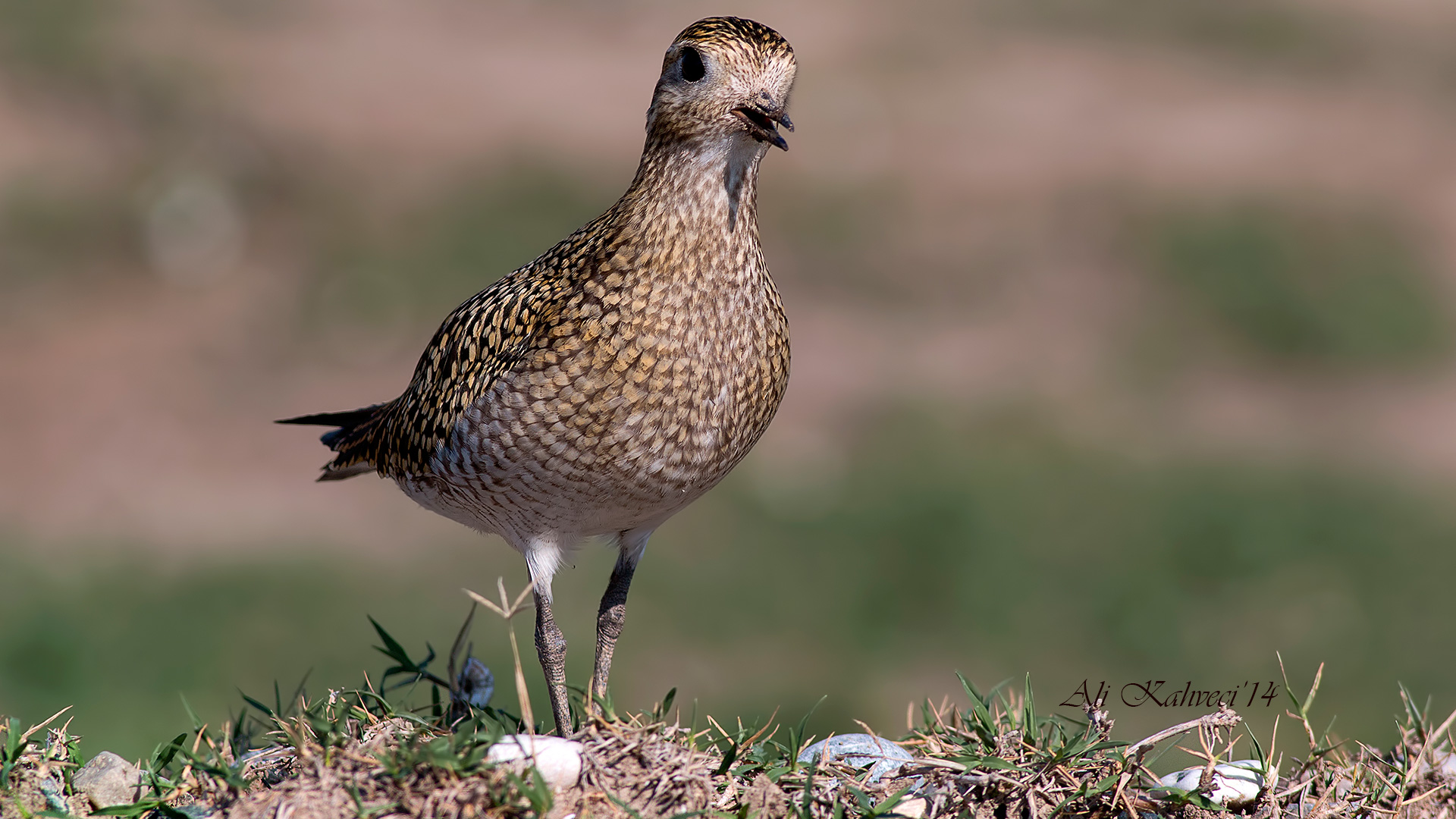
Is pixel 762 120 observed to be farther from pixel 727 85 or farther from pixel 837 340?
pixel 837 340

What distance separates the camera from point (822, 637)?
33.2ft

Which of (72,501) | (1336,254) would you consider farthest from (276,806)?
(1336,254)

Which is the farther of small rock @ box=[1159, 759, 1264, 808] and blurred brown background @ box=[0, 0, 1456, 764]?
blurred brown background @ box=[0, 0, 1456, 764]

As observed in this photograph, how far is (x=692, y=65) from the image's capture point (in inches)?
166

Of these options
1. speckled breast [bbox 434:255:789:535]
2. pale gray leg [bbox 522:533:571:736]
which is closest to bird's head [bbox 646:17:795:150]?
speckled breast [bbox 434:255:789:535]

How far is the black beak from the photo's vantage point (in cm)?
404

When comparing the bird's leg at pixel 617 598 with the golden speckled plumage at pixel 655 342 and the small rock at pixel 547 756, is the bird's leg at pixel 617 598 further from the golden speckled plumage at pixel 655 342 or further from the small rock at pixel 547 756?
the small rock at pixel 547 756

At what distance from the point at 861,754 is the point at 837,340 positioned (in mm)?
10850

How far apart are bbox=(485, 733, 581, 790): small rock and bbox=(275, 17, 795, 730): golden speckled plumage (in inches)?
38.4

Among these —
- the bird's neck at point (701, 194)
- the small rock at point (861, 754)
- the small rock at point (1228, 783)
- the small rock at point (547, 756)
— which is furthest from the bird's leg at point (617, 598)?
the small rock at point (1228, 783)

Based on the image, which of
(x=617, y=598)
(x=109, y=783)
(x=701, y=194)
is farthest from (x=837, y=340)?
(x=109, y=783)

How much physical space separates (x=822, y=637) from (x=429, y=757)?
7056 mm

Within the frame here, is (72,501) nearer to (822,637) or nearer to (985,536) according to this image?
(822,637)

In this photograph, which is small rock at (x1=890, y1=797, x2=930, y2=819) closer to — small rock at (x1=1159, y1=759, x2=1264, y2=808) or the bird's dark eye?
small rock at (x1=1159, y1=759, x2=1264, y2=808)
